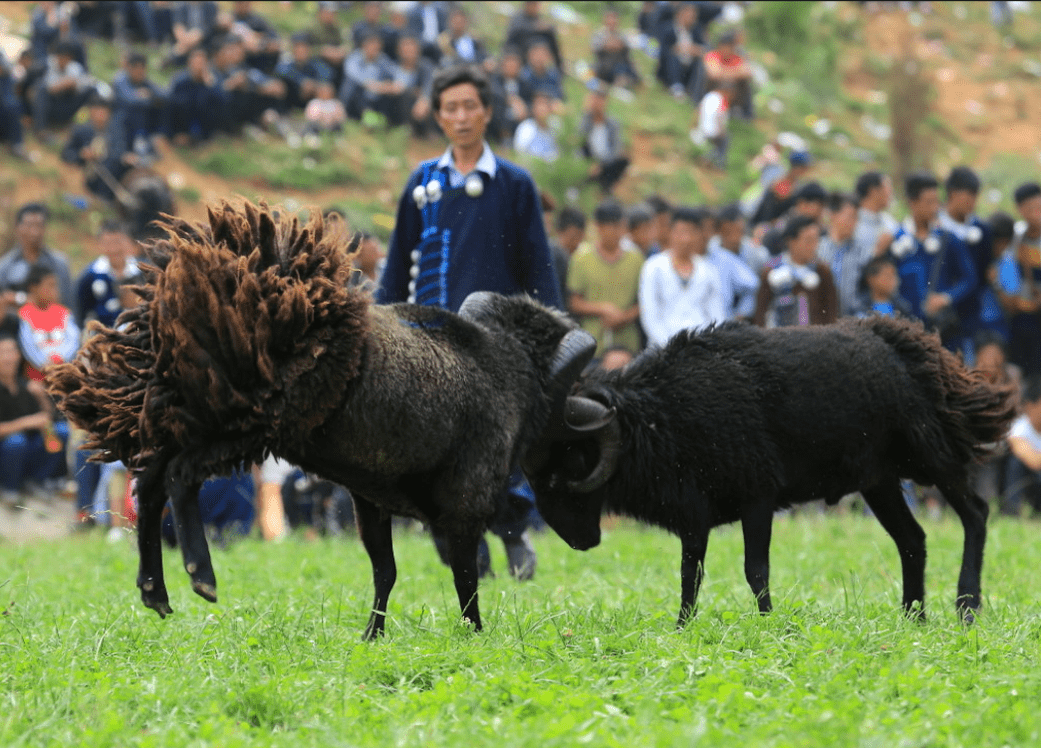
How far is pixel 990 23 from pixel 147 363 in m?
34.2

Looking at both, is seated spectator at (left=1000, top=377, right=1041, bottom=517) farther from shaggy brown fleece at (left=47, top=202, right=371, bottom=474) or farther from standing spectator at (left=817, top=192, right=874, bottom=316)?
shaggy brown fleece at (left=47, top=202, right=371, bottom=474)

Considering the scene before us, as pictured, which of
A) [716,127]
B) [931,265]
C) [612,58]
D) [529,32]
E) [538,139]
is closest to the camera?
[931,265]

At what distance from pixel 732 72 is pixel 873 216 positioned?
41.0ft

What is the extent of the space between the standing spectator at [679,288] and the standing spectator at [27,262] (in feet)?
16.2

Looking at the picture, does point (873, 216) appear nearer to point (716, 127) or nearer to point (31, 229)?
point (31, 229)

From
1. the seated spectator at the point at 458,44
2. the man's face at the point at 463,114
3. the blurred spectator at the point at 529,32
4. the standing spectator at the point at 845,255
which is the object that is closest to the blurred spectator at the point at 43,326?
the man's face at the point at 463,114

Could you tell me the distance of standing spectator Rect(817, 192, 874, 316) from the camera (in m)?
10.5

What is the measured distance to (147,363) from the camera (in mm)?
4602

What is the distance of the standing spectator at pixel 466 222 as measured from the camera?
257 inches

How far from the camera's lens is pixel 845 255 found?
1070cm

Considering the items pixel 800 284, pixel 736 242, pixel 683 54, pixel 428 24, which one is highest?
pixel 683 54

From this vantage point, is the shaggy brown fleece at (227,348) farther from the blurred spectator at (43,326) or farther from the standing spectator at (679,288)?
the blurred spectator at (43,326)

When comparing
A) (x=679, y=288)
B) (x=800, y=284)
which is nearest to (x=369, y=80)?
(x=679, y=288)

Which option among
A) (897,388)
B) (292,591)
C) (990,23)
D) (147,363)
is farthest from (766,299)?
(990,23)
